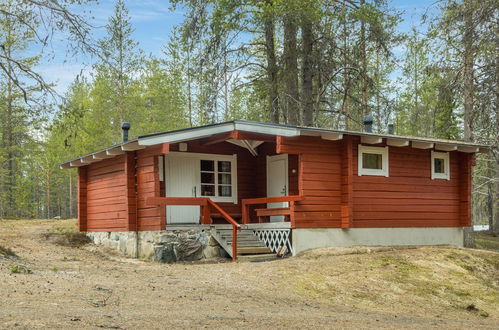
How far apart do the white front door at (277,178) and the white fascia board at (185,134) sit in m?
2.78

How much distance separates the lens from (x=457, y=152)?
58.2 feet

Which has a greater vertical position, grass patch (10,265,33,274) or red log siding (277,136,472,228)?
red log siding (277,136,472,228)

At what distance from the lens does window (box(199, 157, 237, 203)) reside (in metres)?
16.8

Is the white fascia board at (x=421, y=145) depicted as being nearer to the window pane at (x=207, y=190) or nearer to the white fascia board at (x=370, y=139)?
the white fascia board at (x=370, y=139)

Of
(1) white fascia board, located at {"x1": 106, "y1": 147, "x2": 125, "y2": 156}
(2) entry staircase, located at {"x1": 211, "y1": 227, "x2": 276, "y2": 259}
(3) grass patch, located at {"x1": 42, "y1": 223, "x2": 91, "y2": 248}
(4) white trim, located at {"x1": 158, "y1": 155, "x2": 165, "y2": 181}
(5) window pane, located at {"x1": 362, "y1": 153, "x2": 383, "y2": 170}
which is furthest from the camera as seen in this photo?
(3) grass patch, located at {"x1": 42, "y1": 223, "x2": 91, "y2": 248}

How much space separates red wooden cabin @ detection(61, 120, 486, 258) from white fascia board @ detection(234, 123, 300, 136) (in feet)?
0.08

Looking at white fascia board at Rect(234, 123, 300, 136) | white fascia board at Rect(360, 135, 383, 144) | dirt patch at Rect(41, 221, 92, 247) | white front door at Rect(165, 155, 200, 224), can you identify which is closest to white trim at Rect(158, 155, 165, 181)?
white front door at Rect(165, 155, 200, 224)

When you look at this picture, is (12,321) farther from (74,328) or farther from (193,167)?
(193,167)

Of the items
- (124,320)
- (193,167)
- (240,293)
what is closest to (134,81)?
(193,167)

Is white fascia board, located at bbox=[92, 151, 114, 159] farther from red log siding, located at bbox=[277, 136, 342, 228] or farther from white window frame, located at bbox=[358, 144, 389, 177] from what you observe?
white window frame, located at bbox=[358, 144, 389, 177]

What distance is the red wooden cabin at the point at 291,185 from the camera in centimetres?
1446

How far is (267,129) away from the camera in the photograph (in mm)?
14141

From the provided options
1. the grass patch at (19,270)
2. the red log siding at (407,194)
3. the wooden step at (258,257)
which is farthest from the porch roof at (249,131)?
the grass patch at (19,270)

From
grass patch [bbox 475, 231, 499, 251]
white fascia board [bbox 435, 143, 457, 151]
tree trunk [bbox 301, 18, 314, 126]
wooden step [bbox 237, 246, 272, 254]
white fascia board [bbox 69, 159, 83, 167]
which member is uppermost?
tree trunk [bbox 301, 18, 314, 126]
